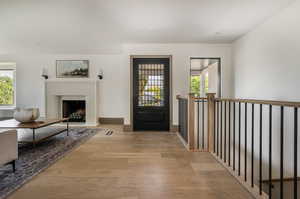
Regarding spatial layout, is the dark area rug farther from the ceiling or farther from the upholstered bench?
the ceiling

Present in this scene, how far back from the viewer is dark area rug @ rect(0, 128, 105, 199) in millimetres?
1946

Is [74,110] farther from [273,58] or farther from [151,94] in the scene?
[273,58]

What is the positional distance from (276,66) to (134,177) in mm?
2909

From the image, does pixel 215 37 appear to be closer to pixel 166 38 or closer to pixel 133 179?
pixel 166 38

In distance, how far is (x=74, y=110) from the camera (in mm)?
5895

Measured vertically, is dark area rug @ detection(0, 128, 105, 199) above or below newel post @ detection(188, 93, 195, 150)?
below

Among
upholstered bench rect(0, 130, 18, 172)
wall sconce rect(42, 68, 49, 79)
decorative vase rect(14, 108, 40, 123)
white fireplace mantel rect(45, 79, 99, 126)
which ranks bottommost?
upholstered bench rect(0, 130, 18, 172)

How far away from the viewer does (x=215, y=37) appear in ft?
13.6

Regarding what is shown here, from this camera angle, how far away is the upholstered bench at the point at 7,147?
2.01 m

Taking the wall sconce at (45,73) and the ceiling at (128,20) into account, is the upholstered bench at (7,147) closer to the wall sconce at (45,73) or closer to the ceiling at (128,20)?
the ceiling at (128,20)

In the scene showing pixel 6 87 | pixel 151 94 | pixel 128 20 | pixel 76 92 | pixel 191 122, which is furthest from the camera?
pixel 6 87

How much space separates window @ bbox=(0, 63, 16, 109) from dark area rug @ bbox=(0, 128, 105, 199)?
3411 mm

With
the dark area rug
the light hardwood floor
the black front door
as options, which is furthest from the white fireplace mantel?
the light hardwood floor

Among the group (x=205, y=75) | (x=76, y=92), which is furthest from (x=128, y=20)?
(x=205, y=75)
